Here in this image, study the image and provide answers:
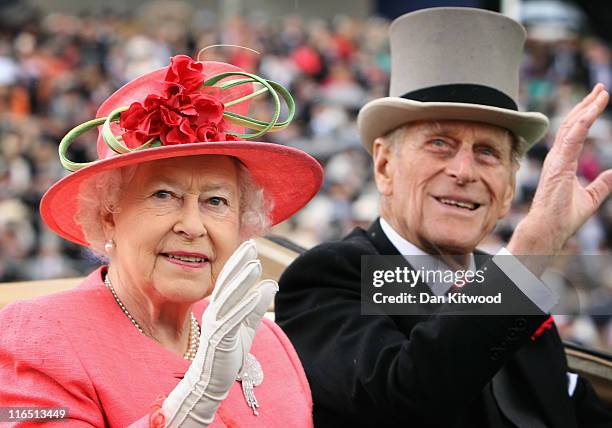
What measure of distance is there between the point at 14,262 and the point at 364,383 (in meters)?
6.93

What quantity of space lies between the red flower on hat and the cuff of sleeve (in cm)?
70

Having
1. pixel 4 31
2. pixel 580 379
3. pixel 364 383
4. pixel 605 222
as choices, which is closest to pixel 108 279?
pixel 364 383

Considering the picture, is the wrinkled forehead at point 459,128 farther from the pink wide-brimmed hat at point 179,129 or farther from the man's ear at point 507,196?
the pink wide-brimmed hat at point 179,129

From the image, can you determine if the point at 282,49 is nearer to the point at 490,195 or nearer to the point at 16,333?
the point at 490,195

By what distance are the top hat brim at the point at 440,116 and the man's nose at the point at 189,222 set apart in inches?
36.3

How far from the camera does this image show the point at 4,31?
13.5 m

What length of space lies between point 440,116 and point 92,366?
128 cm

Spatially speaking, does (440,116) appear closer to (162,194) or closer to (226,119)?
(226,119)

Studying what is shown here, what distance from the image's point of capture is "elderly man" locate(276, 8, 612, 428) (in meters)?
2.42

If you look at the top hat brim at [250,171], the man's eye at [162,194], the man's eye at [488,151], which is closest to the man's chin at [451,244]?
the man's eye at [488,151]

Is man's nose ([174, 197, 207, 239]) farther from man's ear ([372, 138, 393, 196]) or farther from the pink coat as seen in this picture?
man's ear ([372, 138, 393, 196])

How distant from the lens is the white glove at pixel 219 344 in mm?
1917

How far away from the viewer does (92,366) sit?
6.93ft

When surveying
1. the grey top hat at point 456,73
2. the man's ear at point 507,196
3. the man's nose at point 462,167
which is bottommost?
the man's ear at point 507,196
